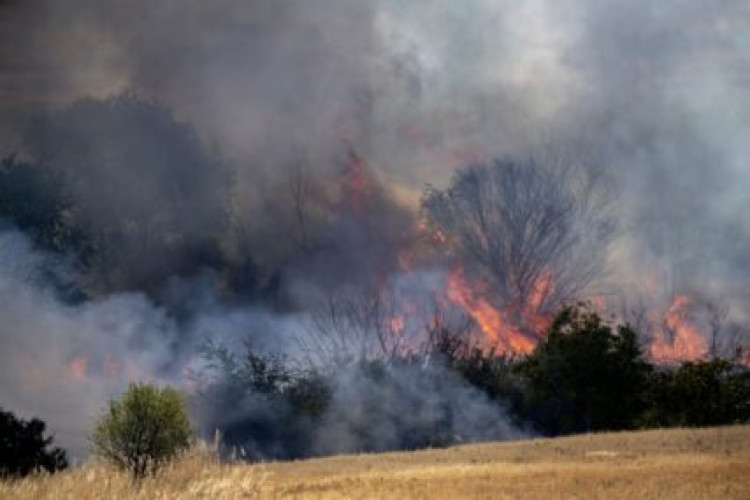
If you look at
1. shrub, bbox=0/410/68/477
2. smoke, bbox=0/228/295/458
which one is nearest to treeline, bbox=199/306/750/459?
smoke, bbox=0/228/295/458

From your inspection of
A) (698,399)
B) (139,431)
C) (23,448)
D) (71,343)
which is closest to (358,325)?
(71,343)

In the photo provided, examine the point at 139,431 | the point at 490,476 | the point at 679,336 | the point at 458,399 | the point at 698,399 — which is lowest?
the point at 490,476

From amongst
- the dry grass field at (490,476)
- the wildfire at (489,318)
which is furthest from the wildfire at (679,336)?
the dry grass field at (490,476)

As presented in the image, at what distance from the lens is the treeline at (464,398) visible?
51969 millimetres

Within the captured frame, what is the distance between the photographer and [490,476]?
28.6m

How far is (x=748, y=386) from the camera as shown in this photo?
174 ft

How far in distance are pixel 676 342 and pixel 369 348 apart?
34.4 metres

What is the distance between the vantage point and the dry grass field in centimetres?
2408

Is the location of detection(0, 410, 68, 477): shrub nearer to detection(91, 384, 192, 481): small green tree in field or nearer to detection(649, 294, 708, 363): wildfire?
detection(91, 384, 192, 481): small green tree in field

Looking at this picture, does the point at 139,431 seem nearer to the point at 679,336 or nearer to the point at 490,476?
the point at 490,476

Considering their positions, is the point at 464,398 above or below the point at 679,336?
below

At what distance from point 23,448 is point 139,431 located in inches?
331

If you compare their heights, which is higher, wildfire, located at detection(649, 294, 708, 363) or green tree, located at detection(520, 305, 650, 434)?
wildfire, located at detection(649, 294, 708, 363)

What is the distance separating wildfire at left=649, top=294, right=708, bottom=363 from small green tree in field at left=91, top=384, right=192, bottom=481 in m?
74.3
